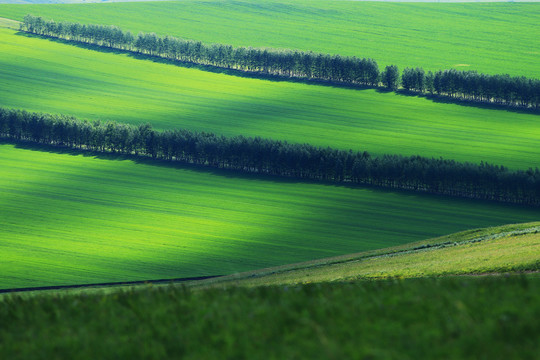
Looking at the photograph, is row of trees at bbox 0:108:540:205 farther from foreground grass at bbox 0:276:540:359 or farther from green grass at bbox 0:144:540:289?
foreground grass at bbox 0:276:540:359

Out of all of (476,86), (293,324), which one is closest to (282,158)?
(476,86)

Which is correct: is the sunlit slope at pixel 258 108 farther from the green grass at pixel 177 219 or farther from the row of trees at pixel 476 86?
the green grass at pixel 177 219

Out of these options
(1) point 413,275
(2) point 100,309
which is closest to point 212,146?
(1) point 413,275

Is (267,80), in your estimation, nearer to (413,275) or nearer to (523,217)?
(523,217)

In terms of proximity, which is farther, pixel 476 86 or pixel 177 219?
pixel 476 86

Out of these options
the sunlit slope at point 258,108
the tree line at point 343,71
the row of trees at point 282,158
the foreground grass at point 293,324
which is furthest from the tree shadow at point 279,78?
the foreground grass at point 293,324

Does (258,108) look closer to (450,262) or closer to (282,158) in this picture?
(282,158)
